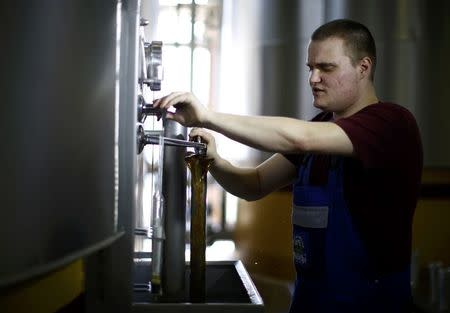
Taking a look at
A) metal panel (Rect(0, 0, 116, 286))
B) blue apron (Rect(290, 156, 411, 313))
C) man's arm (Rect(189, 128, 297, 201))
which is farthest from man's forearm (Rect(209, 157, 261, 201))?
metal panel (Rect(0, 0, 116, 286))

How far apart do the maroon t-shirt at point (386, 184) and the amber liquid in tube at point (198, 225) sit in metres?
Result: 0.31

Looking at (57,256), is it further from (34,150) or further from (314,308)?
(314,308)

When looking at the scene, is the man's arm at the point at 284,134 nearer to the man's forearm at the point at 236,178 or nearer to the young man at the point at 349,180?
the young man at the point at 349,180

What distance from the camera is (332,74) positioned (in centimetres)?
112

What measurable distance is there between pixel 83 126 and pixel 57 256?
140 mm

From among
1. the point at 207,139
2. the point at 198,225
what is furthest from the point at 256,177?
the point at 198,225

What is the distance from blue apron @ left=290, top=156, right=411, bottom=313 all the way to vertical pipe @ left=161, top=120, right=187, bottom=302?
323mm

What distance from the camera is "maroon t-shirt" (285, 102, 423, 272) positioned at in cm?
104

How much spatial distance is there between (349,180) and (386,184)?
72mm

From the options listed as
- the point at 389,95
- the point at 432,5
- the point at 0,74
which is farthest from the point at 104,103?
the point at 432,5

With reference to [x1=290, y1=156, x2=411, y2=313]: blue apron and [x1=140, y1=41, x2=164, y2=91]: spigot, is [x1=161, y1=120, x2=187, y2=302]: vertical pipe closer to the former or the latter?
[x1=140, y1=41, x2=164, y2=91]: spigot

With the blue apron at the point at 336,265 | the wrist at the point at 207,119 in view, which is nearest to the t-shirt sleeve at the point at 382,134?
the blue apron at the point at 336,265

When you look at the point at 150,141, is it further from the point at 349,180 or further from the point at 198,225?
the point at 349,180

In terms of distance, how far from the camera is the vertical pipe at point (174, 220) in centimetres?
87
